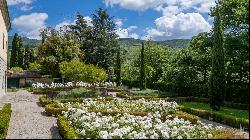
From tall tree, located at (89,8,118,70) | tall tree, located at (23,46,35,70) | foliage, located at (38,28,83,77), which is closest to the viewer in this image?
foliage, located at (38,28,83,77)

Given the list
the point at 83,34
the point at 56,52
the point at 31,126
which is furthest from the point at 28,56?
the point at 31,126

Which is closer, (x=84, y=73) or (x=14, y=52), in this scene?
(x=84, y=73)

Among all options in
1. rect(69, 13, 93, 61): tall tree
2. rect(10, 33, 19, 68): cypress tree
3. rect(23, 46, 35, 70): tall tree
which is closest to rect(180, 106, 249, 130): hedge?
rect(69, 13, 93, 61): tall tree

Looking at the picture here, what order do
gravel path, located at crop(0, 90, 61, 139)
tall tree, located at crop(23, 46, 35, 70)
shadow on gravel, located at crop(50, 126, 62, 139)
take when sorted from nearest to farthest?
shadow on gravel, located at crop(50, 126, 62, 139) < gravel path, located at crop(0, 90, 61, 139) < tall tree, located at crop(23, 46, 35, 70)

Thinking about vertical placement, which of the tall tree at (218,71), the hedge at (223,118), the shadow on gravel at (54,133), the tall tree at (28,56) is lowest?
the shadow on gravel at (54,133)

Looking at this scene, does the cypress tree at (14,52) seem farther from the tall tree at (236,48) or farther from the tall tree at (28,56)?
the tall tree at (236,48)

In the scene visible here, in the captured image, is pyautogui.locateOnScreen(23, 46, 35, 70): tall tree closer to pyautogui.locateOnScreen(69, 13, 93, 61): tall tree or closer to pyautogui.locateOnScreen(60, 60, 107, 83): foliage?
pyautogui.locateOnScreen(69, 13, 93, 61): tall tree

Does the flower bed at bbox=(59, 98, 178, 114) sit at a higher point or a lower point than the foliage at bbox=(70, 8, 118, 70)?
lower

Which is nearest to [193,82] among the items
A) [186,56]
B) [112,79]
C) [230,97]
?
[186,56]

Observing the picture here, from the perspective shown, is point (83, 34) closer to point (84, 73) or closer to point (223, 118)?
point (84, 73)

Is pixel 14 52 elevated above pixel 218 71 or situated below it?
above

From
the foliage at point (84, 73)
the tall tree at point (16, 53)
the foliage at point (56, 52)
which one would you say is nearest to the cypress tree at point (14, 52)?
the tall tree at point (16, 53)

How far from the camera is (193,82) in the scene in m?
36.2

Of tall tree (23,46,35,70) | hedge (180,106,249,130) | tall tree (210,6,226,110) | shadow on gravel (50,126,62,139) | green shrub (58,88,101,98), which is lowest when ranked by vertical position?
A: shadow on gravel (50,126,62,139)
